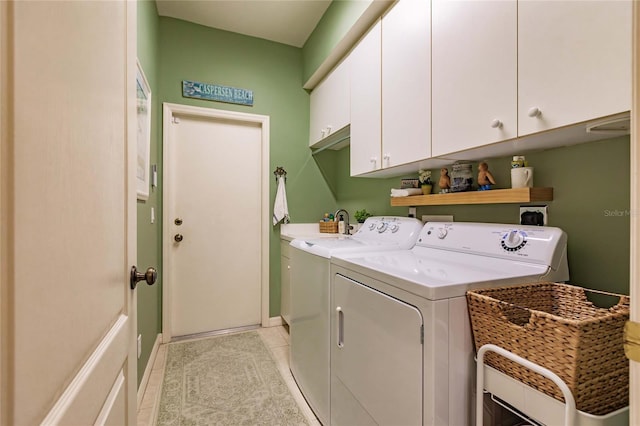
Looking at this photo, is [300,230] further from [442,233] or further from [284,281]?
[442,233]

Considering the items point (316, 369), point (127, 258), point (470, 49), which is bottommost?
point (316, 369)

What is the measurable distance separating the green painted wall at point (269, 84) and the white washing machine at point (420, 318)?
1697 mm

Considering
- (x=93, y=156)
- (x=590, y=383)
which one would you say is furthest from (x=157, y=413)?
(x=590, y=383)

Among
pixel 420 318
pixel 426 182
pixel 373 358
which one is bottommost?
pixel 373 358

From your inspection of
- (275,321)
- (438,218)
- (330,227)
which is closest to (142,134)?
(330,227)

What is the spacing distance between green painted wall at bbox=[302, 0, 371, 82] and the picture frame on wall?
56.1 inches

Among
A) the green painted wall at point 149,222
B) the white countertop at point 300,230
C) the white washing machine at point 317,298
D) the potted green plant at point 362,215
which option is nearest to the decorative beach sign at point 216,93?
the green painted wall at point 149,222

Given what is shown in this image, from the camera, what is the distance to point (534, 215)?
1333 mm

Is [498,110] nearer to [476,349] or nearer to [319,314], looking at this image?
[476,349]

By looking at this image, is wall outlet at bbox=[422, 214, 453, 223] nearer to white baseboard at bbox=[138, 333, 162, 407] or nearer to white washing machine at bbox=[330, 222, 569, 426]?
white washing machine at bbox=[330, 222, 569, 426]

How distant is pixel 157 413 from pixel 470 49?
2.50m

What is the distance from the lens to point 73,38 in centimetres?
→ 50

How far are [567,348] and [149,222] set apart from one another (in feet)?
7.80

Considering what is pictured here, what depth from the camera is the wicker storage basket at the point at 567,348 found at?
71 cm
